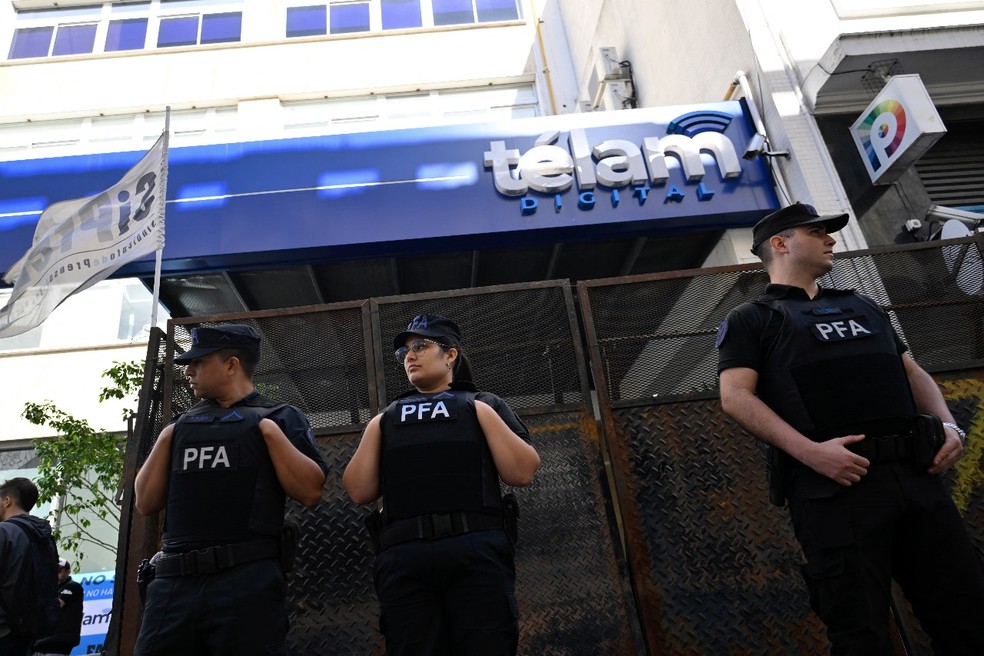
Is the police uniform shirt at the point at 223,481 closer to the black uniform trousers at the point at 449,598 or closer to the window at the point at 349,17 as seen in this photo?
the black uniform trousers at the point at 449,598

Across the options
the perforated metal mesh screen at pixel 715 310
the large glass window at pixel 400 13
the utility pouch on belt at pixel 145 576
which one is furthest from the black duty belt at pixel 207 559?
the large glass window at pixel 400 13

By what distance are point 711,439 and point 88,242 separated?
16.2ft

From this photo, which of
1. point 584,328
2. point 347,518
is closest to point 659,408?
point 584,328

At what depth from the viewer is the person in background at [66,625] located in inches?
208

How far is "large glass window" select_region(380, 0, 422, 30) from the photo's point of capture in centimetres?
1462

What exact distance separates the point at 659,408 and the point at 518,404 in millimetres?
891

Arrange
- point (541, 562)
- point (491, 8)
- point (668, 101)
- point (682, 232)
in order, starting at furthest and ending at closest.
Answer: point (491, 8) < point (668, 101) < point (682, 232) < point (541, 562)

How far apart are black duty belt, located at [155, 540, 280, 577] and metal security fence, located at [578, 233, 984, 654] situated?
7.50 ft

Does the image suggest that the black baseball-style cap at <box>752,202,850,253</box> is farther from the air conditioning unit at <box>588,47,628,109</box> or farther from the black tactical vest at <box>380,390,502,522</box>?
the air conditioning unit at <box>588,47,628,109</box>

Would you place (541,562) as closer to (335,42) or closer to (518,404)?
(518,404)

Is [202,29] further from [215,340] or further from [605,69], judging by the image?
[215,340]

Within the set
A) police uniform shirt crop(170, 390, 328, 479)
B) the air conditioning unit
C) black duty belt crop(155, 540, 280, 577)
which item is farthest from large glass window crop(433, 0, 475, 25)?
black duty belt crop(155, 540, 280, 577)

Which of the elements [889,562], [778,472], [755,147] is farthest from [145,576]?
[755,147]

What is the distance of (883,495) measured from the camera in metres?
2.42
